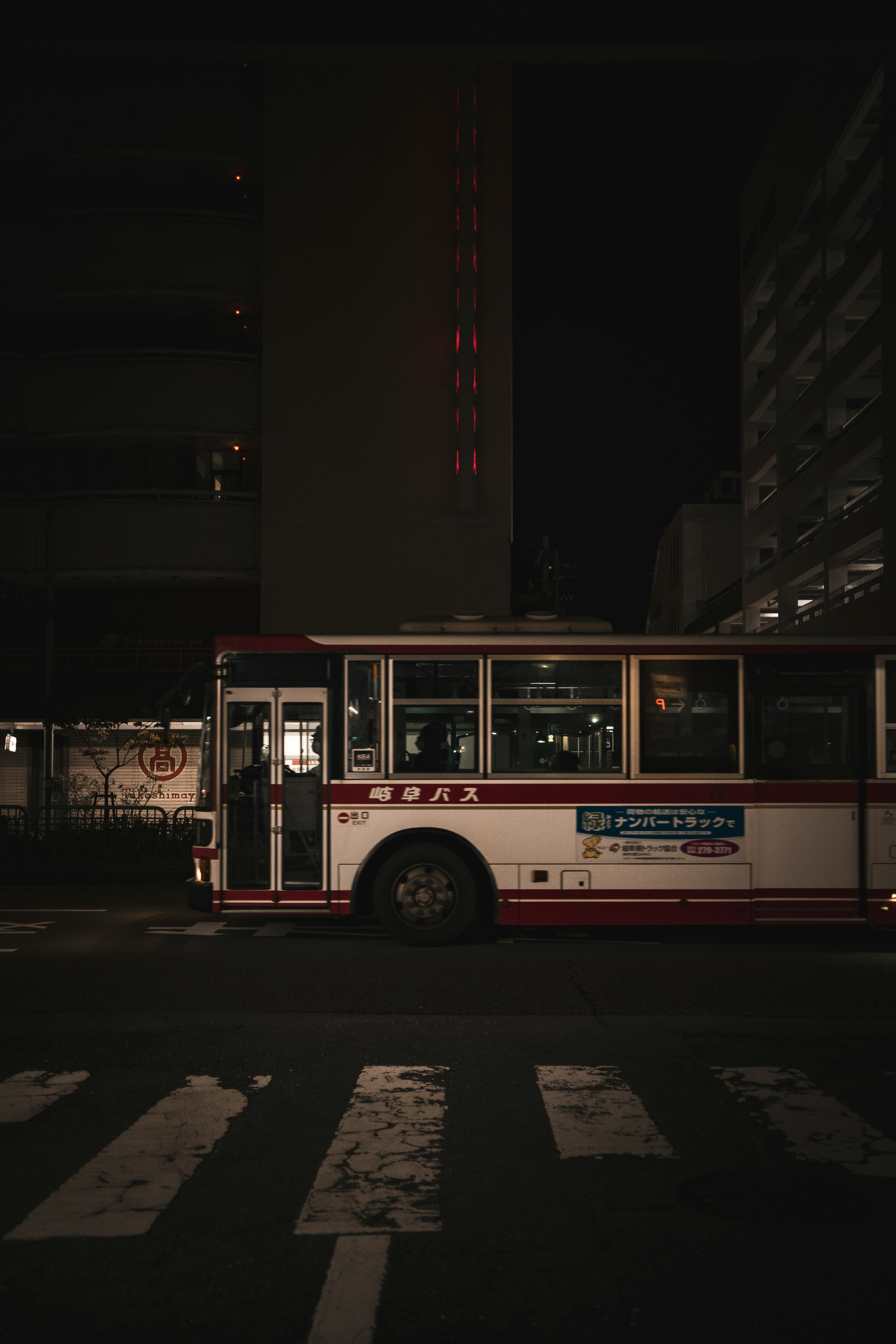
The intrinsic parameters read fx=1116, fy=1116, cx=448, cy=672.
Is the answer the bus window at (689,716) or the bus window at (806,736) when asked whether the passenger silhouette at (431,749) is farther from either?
the bus window at (806,736)

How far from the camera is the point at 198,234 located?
3117cm

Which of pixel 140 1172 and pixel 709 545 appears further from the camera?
pixel 709 545

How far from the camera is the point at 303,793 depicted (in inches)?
462

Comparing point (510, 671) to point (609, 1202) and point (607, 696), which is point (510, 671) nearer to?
point (607, 696)

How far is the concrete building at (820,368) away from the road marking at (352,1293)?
27340mm

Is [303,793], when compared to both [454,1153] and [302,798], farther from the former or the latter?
[454,1153]

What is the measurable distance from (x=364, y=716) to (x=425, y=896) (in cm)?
198

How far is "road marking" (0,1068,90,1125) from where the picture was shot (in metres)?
5.91

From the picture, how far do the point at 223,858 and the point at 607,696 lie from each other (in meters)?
4.37

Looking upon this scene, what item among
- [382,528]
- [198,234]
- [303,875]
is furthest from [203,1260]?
[198,234]

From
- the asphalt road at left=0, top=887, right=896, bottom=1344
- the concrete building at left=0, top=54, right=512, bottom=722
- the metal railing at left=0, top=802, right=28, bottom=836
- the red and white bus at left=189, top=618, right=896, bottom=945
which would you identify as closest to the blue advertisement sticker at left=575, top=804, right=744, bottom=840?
the red and white bus at left=189, top=618, right=896, bottom=945

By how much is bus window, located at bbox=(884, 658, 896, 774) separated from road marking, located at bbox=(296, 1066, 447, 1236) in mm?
6985

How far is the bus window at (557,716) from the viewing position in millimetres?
11648

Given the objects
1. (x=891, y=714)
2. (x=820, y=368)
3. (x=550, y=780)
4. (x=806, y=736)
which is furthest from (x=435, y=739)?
(x=820, y=368)
